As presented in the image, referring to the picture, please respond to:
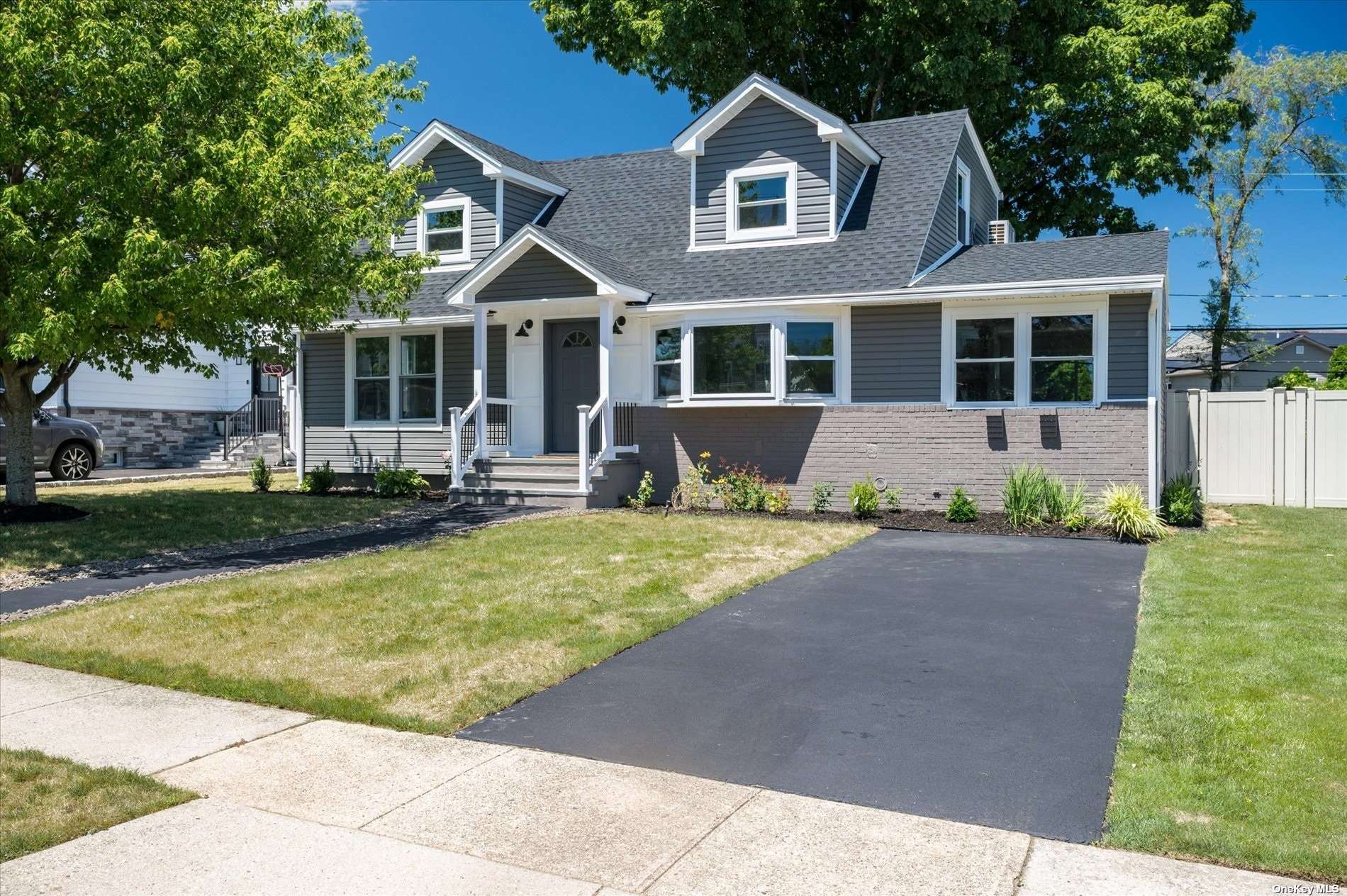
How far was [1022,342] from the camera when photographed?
46.3 feet

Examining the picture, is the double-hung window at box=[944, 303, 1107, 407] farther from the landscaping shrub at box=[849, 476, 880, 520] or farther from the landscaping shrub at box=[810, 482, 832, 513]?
the landscaping shrub at box=[810, 482, 832, 513]

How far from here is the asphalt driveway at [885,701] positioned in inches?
182

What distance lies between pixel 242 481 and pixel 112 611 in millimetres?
13527

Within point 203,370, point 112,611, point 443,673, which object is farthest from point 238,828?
point 203,370

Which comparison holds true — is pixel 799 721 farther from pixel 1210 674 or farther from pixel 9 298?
pixel 9 298

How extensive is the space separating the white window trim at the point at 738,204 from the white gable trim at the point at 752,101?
0.77 meters

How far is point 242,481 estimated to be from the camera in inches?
822

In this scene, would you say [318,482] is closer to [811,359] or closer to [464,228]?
[464,228]

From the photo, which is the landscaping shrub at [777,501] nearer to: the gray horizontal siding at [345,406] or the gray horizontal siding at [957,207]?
the gray horizontal siding at [957,207]

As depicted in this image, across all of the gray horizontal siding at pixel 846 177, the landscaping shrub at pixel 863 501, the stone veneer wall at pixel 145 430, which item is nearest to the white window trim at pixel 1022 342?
the landscaping shrub at pixel 863 501

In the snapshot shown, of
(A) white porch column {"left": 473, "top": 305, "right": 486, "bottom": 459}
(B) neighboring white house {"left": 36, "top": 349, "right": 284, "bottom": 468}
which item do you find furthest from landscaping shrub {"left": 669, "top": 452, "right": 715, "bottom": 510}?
(B) neighboring white house {"left": 36, "top": 349, "right": 284, "bottom": 468}

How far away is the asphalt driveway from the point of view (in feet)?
15.1

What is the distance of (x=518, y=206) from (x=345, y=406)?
206 inches

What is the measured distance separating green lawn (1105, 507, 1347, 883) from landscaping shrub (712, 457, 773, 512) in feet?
21.4
